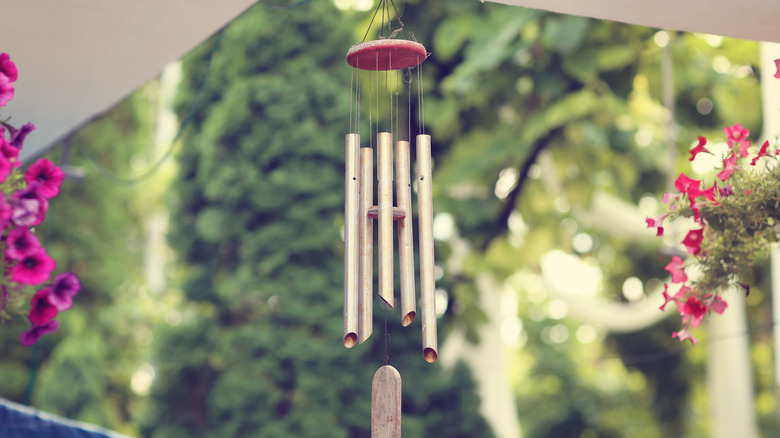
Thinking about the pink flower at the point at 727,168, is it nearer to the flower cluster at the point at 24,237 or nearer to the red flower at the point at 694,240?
the red flower at the point at 694,240

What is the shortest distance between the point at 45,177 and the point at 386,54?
→ 2.82 ft

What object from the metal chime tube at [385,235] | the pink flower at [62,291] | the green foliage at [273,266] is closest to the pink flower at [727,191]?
the metal chime tube at [385,235]

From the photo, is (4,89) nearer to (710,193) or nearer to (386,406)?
(386,406)

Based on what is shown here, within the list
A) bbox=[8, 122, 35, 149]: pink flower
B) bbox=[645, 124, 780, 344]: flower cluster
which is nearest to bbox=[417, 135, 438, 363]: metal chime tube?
bbox=[645, 124, 780, 344]: flower cluster

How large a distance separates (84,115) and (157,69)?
702 mm

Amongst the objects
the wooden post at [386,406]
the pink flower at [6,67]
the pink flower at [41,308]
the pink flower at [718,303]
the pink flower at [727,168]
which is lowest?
the wooden post at [386,406]

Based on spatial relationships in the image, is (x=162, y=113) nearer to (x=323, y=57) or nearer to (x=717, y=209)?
(x=323, y=57)

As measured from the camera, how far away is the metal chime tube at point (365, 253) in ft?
6.35

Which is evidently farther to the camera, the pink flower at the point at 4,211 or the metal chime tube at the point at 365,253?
the metal chime tube at the point at 365,253

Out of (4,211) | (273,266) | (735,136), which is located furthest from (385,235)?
(273,266)

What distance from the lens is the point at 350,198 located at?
1970 mm

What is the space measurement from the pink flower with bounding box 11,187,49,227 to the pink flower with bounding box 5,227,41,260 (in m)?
0.02

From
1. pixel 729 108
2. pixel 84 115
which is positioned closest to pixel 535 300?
pixel 729 108

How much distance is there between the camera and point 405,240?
6.48ft
